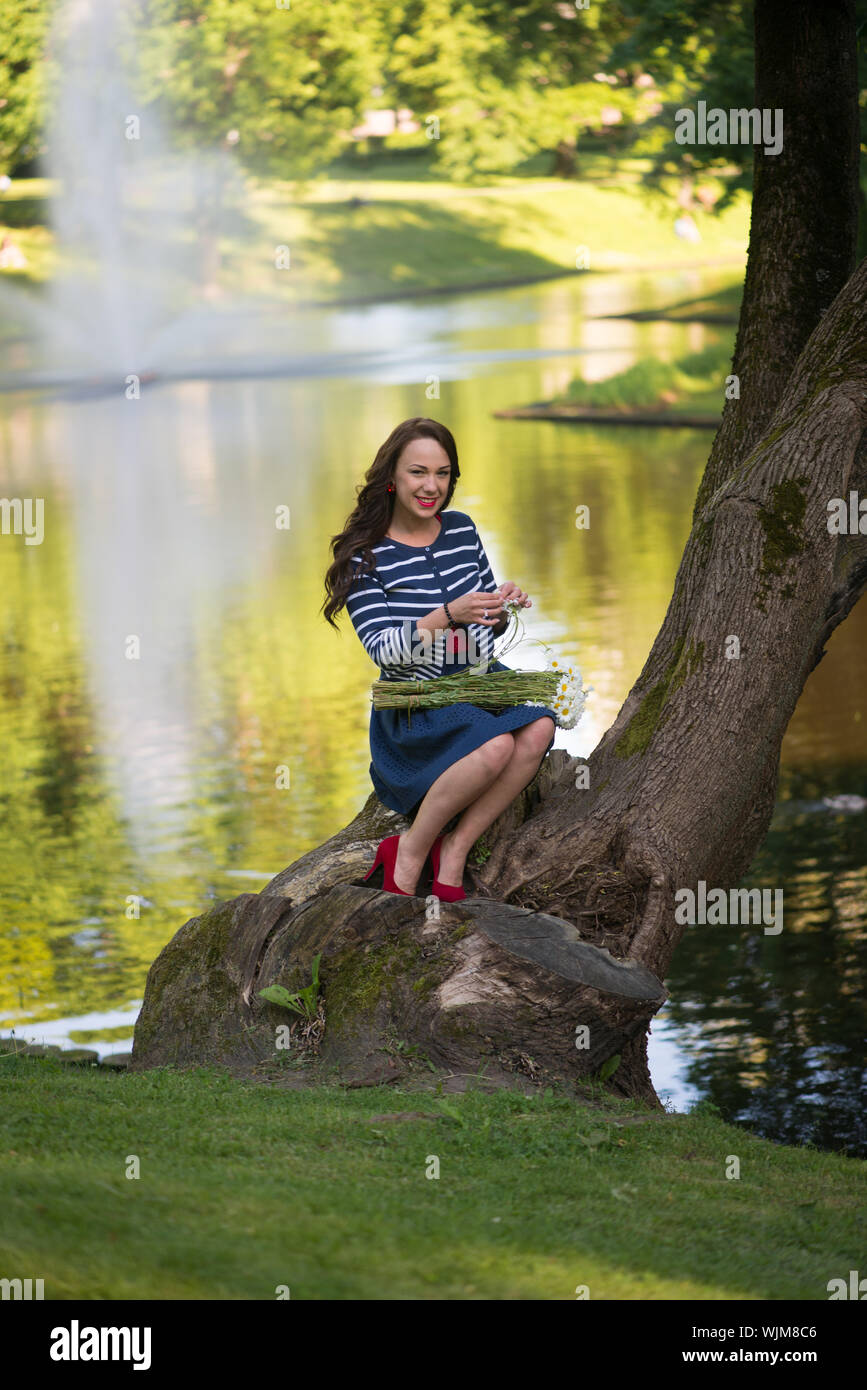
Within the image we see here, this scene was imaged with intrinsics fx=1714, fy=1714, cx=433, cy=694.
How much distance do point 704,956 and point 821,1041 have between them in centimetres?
123

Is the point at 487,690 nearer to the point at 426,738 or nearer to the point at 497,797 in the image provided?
the point at 426,738

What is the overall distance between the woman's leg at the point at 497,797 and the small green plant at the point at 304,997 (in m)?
0.49

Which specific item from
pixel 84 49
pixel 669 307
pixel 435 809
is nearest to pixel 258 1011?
pixel 435 809

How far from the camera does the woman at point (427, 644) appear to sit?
5.12m

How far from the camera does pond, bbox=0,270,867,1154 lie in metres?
7.88

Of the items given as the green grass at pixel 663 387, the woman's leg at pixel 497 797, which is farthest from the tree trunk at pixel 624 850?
the green grass at pixel 663 387

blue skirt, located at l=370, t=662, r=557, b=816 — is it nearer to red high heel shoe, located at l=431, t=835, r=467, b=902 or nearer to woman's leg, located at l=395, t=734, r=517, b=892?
woman's leg, located at l=395, t=734, r=517, b=892

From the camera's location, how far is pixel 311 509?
69.3 ft

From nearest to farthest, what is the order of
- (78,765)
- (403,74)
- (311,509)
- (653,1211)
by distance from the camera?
(653,1211) < (78,765) < (311,509) < (403,74)

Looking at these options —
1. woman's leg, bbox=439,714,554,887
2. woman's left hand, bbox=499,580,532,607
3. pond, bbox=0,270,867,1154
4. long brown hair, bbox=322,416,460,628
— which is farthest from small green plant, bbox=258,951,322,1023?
pond, bbox=0,270,867,1154

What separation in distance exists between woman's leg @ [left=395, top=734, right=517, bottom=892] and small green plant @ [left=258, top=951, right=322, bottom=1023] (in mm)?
498

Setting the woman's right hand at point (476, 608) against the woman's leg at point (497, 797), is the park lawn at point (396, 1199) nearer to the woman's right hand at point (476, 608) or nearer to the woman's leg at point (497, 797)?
the woman's leg at point (497, 797)

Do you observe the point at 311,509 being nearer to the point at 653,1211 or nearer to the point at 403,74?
the point at 653,1211

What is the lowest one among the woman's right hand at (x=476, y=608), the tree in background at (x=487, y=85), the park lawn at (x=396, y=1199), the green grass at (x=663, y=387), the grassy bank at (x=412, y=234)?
the park lawn at (x=396, y=1199)
